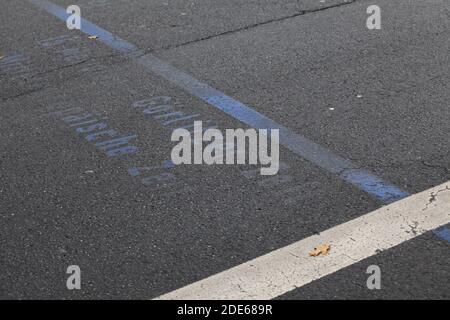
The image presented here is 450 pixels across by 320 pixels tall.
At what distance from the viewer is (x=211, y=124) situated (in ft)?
20.5

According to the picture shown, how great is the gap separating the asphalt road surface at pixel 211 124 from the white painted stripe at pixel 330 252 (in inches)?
2.1

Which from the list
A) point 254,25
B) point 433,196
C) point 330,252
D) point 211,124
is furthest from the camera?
point 254,25

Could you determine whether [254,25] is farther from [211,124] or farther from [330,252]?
[330,252]

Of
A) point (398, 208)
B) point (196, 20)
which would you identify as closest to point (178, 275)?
point (398, 208)

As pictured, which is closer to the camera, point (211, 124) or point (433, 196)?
point (433, 196)

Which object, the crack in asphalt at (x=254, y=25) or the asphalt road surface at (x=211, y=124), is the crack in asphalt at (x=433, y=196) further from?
the crack in asphalt at (x=254, y=25)

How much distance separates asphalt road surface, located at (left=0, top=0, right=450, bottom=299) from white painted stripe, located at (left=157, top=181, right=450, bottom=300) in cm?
5

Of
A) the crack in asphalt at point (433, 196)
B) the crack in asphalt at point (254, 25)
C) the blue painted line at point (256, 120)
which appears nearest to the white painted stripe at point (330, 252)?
the crack in asphalt at point (433, 196)

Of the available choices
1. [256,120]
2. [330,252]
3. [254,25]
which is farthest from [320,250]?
[254,25]

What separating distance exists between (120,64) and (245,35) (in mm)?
1365

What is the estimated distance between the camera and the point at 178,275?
14.8 ft

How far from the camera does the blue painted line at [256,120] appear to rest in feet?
17.4

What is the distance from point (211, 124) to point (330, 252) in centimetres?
195
